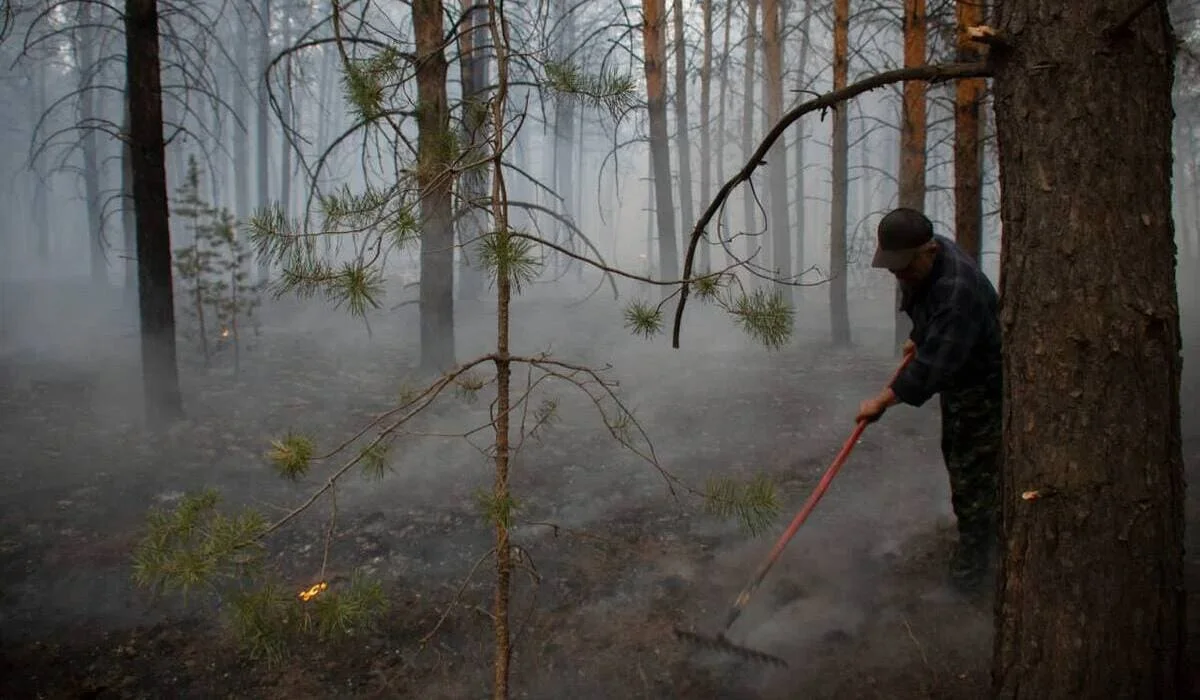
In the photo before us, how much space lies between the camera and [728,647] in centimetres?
349

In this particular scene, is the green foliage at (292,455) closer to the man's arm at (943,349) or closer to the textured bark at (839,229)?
the man's arm at (943,349)

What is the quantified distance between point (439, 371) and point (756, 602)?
6.16m

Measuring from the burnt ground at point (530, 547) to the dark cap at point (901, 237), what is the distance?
193 cm

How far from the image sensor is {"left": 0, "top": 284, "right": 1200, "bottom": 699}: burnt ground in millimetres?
3625

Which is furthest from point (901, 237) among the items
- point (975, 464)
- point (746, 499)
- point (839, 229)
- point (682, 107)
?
point (682, 107)

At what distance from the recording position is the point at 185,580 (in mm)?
1934

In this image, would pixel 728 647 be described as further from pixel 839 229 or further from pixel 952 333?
pixel 839 229

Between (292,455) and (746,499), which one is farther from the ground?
(292,455)

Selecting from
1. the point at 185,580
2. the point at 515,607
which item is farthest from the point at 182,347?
the point at 185,580

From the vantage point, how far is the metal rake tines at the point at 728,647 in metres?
3.40

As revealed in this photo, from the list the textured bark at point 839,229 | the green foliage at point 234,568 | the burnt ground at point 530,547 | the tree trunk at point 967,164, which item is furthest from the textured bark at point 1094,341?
the textured bark at point 839,229

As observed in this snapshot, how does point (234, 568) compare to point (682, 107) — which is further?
point (682, 107)

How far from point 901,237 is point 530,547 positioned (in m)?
3.14

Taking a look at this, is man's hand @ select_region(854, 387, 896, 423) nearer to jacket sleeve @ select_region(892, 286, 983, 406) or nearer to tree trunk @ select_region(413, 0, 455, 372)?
jacket sleeve @ select_region(892, 286, 983, 406)
